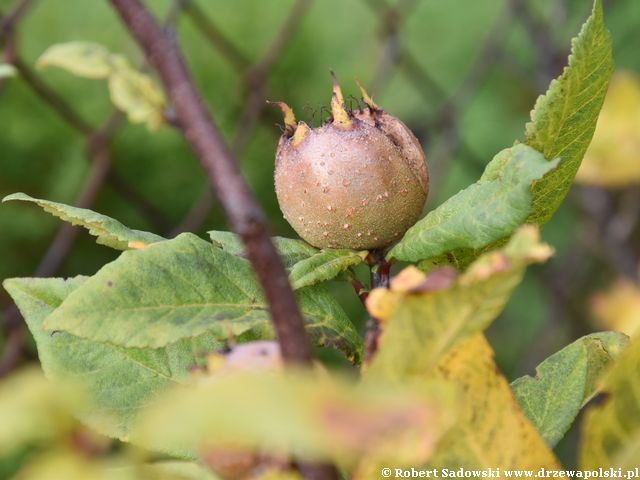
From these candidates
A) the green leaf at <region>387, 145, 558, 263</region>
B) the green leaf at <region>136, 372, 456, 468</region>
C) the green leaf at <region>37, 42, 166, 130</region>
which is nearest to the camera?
the green leaf at <region>136, 372, 456, 468</region>

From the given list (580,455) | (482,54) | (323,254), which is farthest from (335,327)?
(482,54)

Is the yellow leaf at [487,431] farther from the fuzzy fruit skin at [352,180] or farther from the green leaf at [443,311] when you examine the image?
the fuzzy fruit skin at [352,180]

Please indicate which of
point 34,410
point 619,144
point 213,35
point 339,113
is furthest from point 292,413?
point 619,144

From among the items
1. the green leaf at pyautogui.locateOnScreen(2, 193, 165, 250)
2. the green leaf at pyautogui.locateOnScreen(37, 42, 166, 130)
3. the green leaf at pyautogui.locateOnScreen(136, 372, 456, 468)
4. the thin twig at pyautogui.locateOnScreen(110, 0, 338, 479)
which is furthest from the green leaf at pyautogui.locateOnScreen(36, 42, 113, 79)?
the green leaf at pyautogui.locateOnScreen(136, 372, 456, 468)

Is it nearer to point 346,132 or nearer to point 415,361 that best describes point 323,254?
point 346,132

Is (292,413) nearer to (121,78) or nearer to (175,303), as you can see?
(175,303)

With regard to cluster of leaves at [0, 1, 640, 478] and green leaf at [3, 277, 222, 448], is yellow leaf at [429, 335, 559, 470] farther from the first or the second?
green leaf at [3, 277, 222, 448]
